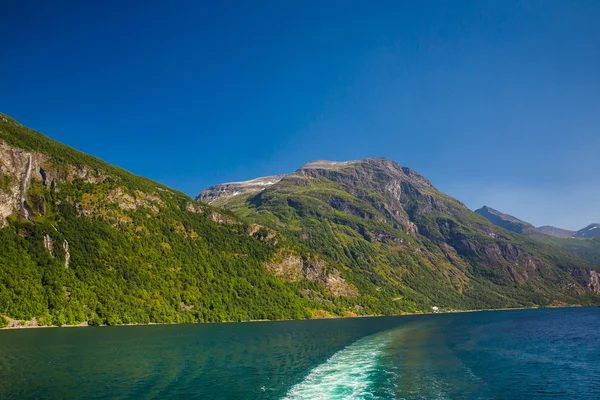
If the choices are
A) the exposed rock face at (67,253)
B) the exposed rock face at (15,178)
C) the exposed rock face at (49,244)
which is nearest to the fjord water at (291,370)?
the exposed rock face at (67,253)

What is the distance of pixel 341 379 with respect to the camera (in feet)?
178

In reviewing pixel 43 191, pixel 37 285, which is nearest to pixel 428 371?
pixel 37 285

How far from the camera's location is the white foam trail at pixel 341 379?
45.6 metres

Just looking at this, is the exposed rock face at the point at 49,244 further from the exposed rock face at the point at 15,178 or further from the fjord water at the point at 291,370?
the fjord water at the point at 291,370

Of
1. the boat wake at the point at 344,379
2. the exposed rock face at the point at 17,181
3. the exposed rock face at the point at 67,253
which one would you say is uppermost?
the exposed rock face at the point at 17,181

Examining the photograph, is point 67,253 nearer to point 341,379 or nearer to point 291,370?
point 291,370

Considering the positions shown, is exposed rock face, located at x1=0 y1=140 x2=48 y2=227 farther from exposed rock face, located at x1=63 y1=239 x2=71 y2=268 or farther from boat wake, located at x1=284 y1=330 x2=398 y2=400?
boat wake, located at x1=284 y1=330 x2=398 y2=400

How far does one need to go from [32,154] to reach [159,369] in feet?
639

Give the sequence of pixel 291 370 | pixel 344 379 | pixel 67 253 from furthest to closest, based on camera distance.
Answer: pixel 67 253, pixel 291 370, pixel 344 379

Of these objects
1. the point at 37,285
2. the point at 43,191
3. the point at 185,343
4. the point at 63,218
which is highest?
the point at 43,191

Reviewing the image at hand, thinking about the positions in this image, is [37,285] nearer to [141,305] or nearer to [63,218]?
[141,305]

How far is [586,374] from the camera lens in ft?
187

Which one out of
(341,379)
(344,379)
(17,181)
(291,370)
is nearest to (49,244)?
(17,181)

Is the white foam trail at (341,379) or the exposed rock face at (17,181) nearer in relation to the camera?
the white foam trail at (341,379)
